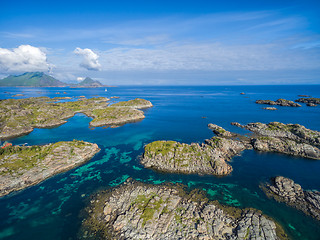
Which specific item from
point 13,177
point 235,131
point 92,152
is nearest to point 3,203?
point 13,177

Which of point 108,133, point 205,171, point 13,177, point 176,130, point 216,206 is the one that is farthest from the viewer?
point 176,130

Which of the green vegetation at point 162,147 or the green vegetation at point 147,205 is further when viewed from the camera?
the green vegetation at point 162,147

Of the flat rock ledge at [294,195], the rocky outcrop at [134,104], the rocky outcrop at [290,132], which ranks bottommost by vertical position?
the flat rock ledge at [294,195]

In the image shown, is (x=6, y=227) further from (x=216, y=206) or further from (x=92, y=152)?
(x=216, y=206)

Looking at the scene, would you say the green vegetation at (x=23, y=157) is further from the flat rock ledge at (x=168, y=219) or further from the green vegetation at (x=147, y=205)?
the green vegetation at (x=147, y=205)

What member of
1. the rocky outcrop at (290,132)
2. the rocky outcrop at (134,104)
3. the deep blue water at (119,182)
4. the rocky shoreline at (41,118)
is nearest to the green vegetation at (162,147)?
the deep blue water at (119,182)

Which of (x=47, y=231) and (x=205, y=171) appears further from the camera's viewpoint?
Answer: (x=205, y=171)
